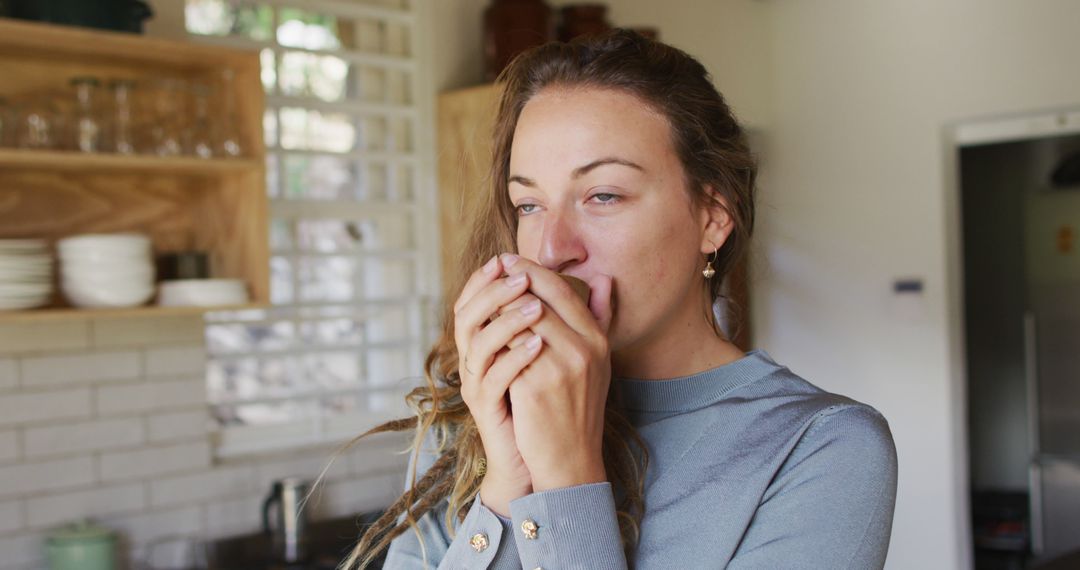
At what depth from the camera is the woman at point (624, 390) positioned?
0.98m

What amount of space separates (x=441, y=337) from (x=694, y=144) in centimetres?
40

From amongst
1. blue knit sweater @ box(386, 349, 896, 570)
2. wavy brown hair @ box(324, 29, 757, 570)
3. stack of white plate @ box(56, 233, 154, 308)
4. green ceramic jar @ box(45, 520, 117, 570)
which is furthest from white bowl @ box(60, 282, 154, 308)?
blue knit sweater @ box(386, 349, 896, 570)

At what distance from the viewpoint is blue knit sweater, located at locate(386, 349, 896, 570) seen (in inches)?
38.4

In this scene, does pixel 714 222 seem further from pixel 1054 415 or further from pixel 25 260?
pixel 1054 415

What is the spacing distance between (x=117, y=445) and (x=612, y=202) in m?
2.29

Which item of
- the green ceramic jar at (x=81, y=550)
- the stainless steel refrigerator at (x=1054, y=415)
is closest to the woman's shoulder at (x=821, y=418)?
the green ceramic jar at (x=81, y=550)

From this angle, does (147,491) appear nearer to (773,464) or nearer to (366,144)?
(366,144)

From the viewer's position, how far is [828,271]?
200 inches

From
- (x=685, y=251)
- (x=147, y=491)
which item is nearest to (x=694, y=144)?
(x=685, y=251)

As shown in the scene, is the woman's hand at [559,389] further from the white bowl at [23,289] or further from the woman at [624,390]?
the white bowl at [23,289]

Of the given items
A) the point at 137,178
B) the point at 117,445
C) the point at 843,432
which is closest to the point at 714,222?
the point at 843,432

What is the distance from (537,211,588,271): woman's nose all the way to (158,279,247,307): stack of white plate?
6.13 ft

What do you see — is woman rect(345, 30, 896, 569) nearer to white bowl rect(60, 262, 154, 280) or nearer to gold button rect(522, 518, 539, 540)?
gold button rect(522, 518, 539, 540)

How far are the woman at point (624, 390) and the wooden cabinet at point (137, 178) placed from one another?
167 cm
